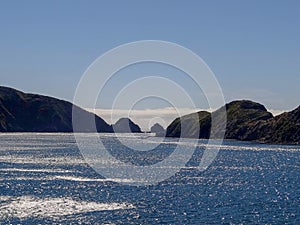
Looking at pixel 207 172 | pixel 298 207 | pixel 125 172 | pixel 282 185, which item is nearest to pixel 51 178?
pixel 125 172

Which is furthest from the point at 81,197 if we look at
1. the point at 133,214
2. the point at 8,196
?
the point at 133,214

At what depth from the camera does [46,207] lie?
4136 inches

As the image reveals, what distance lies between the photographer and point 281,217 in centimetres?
9656

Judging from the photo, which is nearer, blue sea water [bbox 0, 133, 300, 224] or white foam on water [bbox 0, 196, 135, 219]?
blue sea water [bbox 0, 133, 300, 224]

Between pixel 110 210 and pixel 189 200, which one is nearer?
pixel 110 210

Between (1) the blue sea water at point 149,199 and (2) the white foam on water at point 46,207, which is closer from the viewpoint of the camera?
(1) the blue sea water at point 149,199

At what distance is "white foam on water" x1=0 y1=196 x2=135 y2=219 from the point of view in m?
97.4

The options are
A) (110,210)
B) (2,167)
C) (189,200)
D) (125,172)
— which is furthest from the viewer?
(2,167)

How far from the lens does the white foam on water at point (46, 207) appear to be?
97438 mm

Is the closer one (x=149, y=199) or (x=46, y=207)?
(x=46, y=207)

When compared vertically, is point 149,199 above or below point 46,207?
above

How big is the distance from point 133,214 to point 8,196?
37079mm

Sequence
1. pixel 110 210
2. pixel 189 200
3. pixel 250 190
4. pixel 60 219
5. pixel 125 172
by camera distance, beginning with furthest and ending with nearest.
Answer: pixel 125 172 < pixel 250 190 < pixel 189 200 < pixel 110 210 < pixel 60 219

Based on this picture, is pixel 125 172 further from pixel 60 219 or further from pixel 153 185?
pixel 60 219
